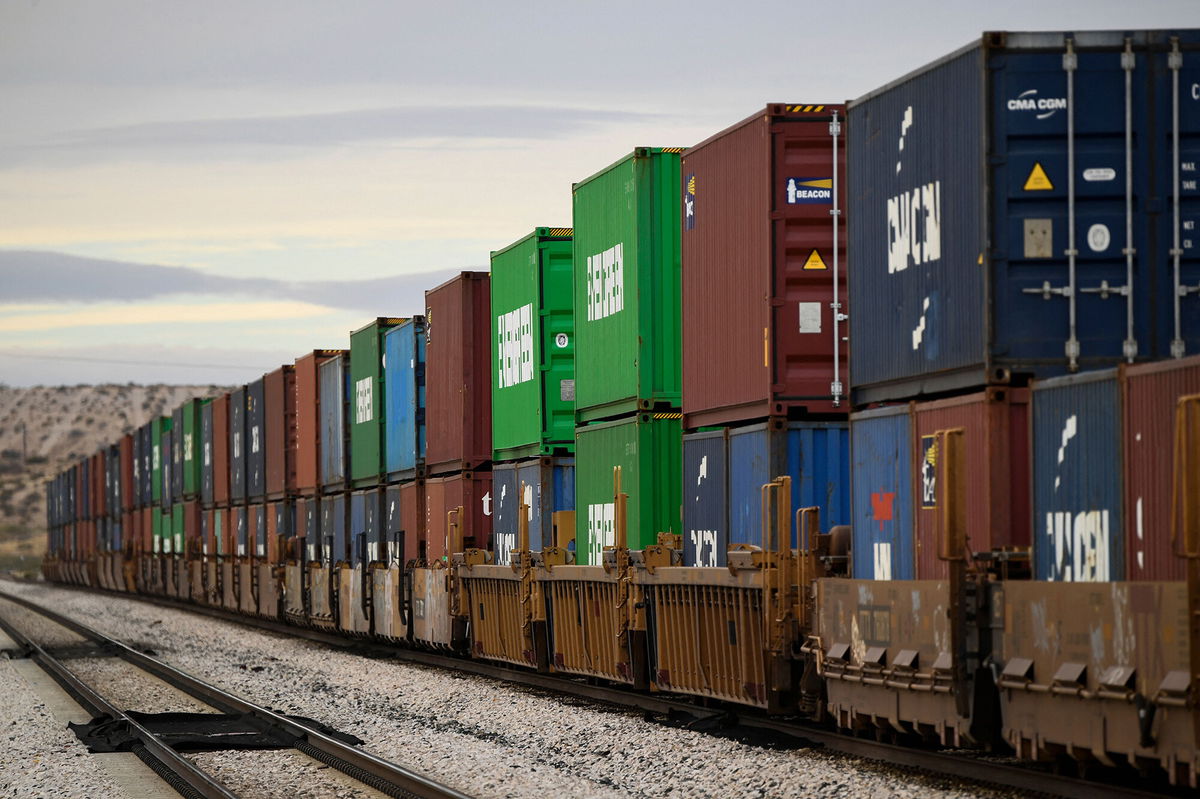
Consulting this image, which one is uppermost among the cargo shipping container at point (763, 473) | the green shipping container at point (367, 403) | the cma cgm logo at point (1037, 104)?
the cma cgm logo at point (1037, 104)

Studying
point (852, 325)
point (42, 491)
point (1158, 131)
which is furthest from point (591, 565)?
point (42, 491)

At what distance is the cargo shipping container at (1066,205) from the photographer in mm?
10562

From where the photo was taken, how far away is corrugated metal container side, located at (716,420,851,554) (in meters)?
14.2

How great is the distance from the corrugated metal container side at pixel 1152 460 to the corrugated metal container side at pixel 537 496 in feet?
37.5

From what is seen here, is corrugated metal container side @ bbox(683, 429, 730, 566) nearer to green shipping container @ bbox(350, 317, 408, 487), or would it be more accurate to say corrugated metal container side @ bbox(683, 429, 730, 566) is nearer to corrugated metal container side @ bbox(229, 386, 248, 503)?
green shipping container @ bbox(350, 317, 408, 487)

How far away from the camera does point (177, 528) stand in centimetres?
5178

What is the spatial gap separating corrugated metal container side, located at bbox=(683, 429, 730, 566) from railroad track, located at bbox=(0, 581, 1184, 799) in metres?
1.46

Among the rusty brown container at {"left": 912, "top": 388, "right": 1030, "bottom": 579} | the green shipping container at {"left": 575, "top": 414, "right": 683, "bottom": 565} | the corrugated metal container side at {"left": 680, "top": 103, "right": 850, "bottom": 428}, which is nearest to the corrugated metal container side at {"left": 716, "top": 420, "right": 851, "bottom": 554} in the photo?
the corrugated metal container side at {"left": 680, "top": 103, "right": 850, "bottom": 428}

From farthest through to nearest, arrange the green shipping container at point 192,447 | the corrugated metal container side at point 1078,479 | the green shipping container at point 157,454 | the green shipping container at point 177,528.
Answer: the green shipping container at point 157,454 → the green shipping container at point 177,528 → the green shipping container at point 192,447 → the corrugated metal container side at point 1078,479

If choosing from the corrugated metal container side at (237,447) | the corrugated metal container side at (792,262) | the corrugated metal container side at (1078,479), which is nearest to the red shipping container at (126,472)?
the corrugated metal container side at (237,447)

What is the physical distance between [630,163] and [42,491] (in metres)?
163

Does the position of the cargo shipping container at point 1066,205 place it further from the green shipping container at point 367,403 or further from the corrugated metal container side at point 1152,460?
the green shipping container at point 367,403

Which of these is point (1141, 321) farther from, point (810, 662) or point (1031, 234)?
point (810, 662)

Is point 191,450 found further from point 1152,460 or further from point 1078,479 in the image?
point 1152,460
